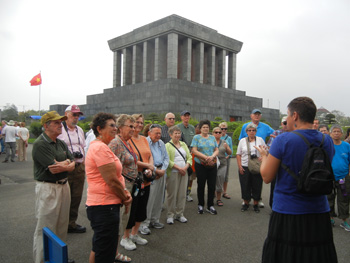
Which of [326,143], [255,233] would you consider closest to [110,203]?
[326,143]

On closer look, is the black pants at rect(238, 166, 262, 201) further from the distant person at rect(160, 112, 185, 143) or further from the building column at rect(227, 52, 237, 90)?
the building column at rect(227, 52, 237, 90)

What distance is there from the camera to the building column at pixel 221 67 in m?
31.0

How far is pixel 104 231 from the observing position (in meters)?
2.48

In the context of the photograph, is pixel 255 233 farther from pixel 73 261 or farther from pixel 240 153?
pixel 73 261

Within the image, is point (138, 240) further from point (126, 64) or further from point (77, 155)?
point (126, 64)

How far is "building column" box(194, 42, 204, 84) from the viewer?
28.1 metres

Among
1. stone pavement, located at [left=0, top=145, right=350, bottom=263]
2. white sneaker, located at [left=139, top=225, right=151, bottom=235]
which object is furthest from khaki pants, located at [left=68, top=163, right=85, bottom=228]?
white sneaker, located at [left=139, top=225, right=151, bottom=235]

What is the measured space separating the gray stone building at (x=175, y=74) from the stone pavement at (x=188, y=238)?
50.0 ft

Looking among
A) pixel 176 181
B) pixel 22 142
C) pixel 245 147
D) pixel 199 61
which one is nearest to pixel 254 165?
pixel 245 147

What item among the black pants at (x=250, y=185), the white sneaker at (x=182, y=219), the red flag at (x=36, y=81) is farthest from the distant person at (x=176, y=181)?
the red flag at (x=36, y=81)

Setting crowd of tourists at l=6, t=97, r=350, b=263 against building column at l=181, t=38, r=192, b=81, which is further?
building column at l=181, t=38, r=192, b=81

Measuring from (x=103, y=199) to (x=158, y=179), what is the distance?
193 centimetres

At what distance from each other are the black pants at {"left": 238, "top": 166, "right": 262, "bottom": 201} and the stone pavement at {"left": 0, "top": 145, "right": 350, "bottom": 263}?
0.33 m

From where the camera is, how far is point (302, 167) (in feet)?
6.68
